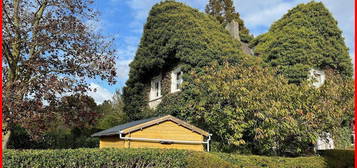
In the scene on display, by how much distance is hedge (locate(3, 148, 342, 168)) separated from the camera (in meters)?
10.9

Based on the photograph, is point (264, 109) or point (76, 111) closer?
point (76, 111)

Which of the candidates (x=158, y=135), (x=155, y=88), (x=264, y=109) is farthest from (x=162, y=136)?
(x=155, y=88)

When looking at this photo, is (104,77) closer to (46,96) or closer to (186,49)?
(46,96)

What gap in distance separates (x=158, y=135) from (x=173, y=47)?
748cm

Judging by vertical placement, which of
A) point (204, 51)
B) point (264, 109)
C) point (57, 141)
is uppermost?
point (204, 51)

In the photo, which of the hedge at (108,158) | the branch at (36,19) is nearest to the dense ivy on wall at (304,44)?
the hedge at (108,158)

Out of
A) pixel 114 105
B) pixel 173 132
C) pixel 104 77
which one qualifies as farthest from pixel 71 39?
pixel 114 105

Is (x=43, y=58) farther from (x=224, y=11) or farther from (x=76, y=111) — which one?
(x=224, y=11)

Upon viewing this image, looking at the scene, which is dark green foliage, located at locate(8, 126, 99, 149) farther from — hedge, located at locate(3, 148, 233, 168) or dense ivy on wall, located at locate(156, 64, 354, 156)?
hedge, located at locate(3, 148, 233, 168)

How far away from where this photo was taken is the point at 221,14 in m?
49.6

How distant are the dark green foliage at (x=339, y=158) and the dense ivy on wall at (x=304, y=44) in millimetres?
6707

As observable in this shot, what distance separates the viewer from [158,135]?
15312mm

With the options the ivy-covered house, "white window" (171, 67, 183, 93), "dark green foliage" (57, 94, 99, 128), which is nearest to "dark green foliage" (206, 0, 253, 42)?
the ivy-covered house

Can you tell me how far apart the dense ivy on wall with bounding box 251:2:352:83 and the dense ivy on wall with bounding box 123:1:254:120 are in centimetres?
284
